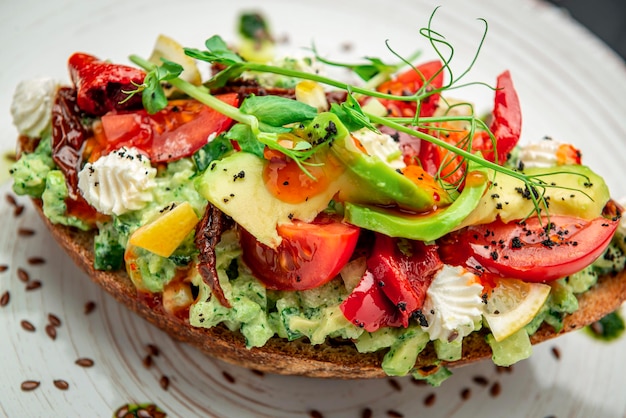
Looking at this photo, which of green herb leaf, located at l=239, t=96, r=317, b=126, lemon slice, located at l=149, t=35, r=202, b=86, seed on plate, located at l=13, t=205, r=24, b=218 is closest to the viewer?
green herb leaf, located at l=239, t=96, r=317, b=126

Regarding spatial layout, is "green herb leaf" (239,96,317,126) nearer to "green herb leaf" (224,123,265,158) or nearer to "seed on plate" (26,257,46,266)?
"green herb leaf" (224,123,265,158)

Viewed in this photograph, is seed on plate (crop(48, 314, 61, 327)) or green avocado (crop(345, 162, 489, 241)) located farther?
seed on plate (crop(48, 314, 61, 327))

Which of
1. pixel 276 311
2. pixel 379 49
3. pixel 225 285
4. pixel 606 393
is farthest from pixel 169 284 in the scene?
pixel 379 49

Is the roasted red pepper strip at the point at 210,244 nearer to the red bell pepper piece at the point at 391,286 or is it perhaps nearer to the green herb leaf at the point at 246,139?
the green herb leaf at the point at 246,139

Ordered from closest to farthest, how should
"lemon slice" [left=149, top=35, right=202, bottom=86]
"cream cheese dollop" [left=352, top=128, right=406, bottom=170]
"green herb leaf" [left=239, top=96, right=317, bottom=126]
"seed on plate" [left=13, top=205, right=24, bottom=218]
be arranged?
"green herb leaf" [left=239, top=96, right=317, bottom=126] < "cream cheese dollop" [left=352, top=128, right=406, bottom=170] < "lemon slice" [left=149, top=35, right=202, bottom=86] < "seed on plate" [left=13, top=205, right=24, bottom=218]

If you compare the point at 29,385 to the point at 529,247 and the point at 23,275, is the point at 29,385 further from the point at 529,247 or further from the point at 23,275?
the point at 529,247

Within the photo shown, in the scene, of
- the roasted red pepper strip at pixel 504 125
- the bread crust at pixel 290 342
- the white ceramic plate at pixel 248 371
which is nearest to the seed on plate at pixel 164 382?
the white ceramic plate at pixel 248 371

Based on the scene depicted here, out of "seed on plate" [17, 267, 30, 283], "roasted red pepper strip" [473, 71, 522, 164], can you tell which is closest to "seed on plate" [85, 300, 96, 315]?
"seed on plate" [17, 267, 30, 283]
